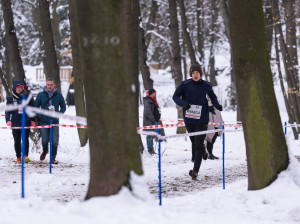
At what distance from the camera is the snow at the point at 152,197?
4.97 meters

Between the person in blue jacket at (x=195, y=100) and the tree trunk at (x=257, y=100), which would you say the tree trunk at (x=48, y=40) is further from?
the tree trunk at (x=257, y=100)

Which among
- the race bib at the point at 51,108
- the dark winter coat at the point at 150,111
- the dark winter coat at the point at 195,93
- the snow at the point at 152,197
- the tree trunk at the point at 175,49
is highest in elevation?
the tree trunk at the point at 175,49

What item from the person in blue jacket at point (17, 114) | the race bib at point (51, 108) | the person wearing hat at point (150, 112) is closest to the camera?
the person in blue jacket at point (17, 114)

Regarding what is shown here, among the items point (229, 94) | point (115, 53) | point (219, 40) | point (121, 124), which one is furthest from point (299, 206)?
point (219, 40)

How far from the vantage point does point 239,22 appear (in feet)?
24.0

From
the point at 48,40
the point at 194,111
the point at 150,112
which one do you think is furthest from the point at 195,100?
the point at 48,40

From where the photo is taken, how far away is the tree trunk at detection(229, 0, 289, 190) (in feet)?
23.6

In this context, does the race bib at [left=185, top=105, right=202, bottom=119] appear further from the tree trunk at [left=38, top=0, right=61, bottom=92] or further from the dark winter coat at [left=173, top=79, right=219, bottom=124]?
the tree trunk at [left=38, top=0, right=61, bottom=92]

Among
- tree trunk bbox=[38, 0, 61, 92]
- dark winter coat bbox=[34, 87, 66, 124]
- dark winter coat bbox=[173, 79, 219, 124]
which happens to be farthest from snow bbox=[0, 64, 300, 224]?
tree trunk bbox=[38, 0, 61, 92]

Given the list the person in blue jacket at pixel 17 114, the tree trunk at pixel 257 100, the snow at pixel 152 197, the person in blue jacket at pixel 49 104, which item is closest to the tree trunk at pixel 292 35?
the snow at pixel 152 197

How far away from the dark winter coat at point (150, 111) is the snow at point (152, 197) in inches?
58.2

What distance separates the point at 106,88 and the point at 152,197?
6.59ft

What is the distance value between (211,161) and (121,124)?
26.6ft

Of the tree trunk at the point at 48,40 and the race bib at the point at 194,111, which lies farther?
the tree trunk at the point at 48,40
